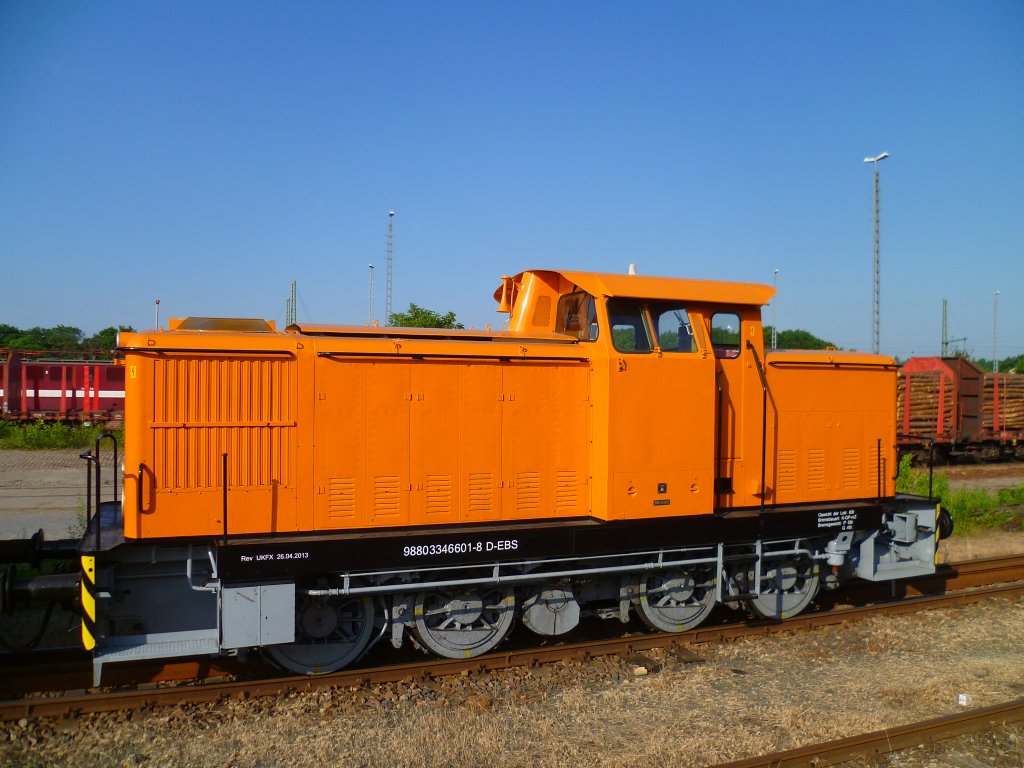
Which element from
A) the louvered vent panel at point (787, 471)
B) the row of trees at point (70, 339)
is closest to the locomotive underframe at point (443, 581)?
the louvered vent panel at point (787, 471)

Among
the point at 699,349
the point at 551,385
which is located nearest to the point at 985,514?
the point at 699,349

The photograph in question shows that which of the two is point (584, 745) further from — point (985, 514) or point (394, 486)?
point (985, 514)

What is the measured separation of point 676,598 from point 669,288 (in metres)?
3.29

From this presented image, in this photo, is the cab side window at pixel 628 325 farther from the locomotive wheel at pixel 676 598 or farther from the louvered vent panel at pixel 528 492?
the locomotive wheel at pixel 676 598

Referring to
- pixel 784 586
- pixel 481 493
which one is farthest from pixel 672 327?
pixel 784 586

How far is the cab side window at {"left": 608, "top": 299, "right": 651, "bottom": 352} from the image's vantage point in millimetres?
7156

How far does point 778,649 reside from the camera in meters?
7.94

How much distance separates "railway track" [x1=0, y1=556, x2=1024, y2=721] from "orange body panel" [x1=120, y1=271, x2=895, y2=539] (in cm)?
133

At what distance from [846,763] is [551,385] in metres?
3.82

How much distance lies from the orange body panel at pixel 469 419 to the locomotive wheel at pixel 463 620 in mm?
801

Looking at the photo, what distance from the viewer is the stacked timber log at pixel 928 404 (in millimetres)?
23250

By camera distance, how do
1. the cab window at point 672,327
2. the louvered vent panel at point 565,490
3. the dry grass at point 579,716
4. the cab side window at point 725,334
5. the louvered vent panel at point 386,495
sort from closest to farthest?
the dry grass at point 579,716, the louvered vent panel at point 386,495, the louvered vent panel at point 565,490, the cab window at point 672,327, the cab side window at point 725,334

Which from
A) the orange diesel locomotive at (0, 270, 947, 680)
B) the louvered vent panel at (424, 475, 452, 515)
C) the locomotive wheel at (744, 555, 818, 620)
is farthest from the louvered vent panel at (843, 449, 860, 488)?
the louvered vent panel at (424, 475, 452, 515)

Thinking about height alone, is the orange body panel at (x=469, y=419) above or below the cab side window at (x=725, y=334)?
below
